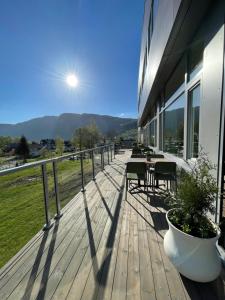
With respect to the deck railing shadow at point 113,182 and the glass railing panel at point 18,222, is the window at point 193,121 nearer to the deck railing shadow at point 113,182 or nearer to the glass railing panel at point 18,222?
the deck railing shadow at point 113,182

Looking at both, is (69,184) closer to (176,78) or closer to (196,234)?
(196,234)

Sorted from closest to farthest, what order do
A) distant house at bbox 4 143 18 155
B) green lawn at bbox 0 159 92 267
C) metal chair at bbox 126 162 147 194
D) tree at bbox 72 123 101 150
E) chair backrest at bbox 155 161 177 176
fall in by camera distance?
green lawn at bbox 0 159 92 267, chair backrest at bbox 155 161 177 176, metal chair at bbox 126 162 147 194, tree at bbox 72 123 101 150, distant house at bbox 4 143 18 155

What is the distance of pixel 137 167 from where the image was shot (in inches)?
146

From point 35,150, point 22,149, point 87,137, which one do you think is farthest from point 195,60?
point 35,150

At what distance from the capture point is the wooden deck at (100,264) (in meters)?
1.41

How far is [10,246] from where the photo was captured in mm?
2637

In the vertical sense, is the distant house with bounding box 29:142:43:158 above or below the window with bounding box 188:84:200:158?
below

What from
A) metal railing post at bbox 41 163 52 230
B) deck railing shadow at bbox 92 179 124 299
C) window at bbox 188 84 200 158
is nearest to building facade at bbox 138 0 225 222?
window at bbox 188 84 200 158

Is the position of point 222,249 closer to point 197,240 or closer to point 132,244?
point 197,240

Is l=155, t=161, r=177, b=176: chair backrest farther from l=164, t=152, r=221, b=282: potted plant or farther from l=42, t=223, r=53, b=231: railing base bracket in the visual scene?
l=42, t=223, r=53, b=231: railing base bracket

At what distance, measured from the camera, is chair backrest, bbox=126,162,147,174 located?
368cm

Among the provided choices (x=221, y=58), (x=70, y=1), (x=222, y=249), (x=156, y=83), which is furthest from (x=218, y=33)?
(x=70, y=1)

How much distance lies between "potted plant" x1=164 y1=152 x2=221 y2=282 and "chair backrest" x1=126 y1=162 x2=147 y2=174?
6.62 ft

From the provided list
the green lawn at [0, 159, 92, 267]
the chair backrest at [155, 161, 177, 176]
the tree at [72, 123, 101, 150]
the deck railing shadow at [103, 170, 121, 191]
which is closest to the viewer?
the green lawn at [0, 159, 92, 267]
